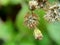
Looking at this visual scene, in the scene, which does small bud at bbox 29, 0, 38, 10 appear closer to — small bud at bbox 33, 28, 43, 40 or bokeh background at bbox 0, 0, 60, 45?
small bud at bbox 33, 28, 43, 40

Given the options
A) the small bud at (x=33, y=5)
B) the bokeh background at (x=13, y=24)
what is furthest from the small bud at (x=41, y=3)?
the bokeh background at (x=13, y=24)

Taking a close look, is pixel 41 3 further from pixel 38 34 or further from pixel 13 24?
pixel 13 24

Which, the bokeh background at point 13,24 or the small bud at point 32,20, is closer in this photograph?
the small bud at point 32,20

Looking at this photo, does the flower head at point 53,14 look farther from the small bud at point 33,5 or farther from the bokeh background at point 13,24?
the bokeh background at point 13,24

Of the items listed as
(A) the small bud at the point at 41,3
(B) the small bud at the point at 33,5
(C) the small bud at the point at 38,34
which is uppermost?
(A) the small bud at the point at 41,3

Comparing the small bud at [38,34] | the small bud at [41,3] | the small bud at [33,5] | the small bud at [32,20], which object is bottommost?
the small bud at [38,34]

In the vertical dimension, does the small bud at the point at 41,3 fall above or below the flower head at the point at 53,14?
above

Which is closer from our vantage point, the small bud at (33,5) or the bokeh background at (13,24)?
the small bud at (33,5)

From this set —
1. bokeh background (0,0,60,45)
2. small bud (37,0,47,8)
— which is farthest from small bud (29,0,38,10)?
bokeh background (0,0,60,45)

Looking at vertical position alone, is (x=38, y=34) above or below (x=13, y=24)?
below

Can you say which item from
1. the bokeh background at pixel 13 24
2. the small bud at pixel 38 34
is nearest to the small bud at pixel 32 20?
the small bud at pixel 38 34

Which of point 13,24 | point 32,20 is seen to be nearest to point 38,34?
point 32,20

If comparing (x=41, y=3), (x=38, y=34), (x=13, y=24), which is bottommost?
(x=38, y=34)
